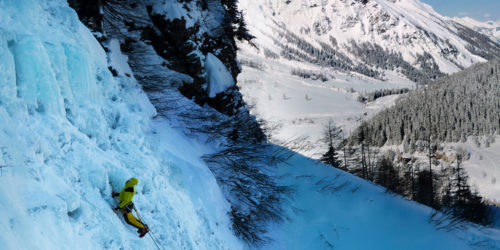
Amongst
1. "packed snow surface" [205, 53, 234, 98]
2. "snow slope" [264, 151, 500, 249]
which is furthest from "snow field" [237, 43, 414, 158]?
"packed snow surface" [205, 53, 234, 98]

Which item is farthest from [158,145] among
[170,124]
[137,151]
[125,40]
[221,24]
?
[221,24]

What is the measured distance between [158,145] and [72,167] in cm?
390

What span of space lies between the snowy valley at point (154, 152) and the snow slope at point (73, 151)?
0.02m

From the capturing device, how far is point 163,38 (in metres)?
13.0

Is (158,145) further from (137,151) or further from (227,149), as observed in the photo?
(227,149)

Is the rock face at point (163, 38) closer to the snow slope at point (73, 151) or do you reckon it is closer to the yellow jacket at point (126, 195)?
the snow slope at point (73, 151)

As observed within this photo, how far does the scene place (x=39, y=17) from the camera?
21.3 feet

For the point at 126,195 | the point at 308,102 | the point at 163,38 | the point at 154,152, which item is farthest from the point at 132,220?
the point at 308,102

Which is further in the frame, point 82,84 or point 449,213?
point 449,213

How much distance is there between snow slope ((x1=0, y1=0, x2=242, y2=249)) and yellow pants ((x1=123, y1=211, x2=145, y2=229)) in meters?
0.12

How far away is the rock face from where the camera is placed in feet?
37.8

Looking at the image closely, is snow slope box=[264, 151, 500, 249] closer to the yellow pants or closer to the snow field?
the yellow pants

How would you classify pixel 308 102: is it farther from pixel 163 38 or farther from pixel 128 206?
pixel 128 206

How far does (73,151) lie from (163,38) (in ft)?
28.2
